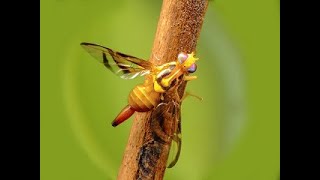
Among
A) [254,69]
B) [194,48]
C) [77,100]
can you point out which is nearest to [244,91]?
[254,69]

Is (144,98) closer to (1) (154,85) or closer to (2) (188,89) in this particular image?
(1) (154,85)

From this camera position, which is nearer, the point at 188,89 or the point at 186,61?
the point at 186,61

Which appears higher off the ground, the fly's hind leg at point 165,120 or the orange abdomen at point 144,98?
the orange abdomen at point 144,98

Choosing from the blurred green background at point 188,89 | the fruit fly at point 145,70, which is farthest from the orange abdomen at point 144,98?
the blurred green background at point 188,89

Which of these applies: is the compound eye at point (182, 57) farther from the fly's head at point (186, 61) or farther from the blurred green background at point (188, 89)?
the blurred green background at point (188, 89)

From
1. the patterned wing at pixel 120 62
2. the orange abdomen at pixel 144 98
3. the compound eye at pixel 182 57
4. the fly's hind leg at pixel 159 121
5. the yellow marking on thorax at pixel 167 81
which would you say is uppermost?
the compound eye at pixel 182 57

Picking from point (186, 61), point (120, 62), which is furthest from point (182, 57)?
point (120, 62)
